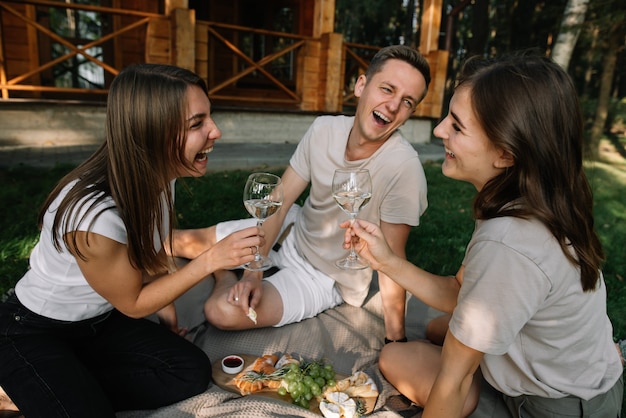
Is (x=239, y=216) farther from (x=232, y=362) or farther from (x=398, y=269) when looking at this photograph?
(x=398, y=269)

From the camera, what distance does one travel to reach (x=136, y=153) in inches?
83.0

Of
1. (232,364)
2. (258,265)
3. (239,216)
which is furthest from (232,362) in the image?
(239,216)

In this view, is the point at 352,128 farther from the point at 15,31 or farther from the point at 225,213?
the point at 15,31

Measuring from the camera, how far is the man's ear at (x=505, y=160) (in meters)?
1.84

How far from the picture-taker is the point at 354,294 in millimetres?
3301

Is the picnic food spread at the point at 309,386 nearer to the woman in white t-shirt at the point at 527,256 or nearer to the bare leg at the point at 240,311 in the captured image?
the bare leg at the point at 240,311

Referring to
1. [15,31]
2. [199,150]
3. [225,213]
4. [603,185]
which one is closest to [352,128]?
[199,150]

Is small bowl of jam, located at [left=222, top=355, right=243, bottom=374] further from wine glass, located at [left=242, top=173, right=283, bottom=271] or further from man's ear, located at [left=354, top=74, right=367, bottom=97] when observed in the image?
man's ear, located at [left=354, top=74, right=367, bottom=97]

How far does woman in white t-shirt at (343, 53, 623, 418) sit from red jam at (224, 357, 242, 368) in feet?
4.02

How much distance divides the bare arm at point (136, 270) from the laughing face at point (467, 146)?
→ 0.93 meters

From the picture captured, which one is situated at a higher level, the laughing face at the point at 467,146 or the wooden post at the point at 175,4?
the wooden post at the point at 175,4

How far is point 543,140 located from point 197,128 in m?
1.56

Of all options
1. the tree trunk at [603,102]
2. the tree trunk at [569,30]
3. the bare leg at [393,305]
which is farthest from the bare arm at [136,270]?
the tree trunk at [603,102]

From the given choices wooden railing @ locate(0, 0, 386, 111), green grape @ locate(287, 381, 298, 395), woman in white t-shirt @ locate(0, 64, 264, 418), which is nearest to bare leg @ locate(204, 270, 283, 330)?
woman in white t-shirt @ locate(0, 64, 264, 418)
